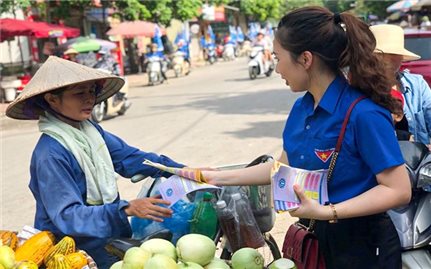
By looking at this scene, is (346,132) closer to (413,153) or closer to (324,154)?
(324,154)

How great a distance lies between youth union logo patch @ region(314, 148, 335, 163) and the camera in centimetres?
192

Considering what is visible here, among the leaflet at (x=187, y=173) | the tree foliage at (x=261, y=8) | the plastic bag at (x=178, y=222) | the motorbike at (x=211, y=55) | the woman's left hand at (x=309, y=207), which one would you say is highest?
the woman's left hand at (x=309, y=207)

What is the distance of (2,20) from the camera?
15797 mm

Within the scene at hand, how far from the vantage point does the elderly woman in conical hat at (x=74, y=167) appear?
7.57 ft

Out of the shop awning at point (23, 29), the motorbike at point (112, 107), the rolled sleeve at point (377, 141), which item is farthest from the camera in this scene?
the shop awning at point (23, 29)

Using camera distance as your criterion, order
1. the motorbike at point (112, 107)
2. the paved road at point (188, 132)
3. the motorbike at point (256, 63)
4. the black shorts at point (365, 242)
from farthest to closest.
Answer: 1. the motorbike at point (256, 63)
2. the motorbike at point (112, 107)
3. the paved road at point (188, 132)
4. the black shorts at point (365, 242)

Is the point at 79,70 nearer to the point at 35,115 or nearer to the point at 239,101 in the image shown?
the point at 35,115

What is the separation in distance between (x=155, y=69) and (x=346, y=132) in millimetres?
17982

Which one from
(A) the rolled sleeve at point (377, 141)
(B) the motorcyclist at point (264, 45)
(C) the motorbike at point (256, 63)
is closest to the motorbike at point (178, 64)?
(B) the motorcyclist at point (264, 45)

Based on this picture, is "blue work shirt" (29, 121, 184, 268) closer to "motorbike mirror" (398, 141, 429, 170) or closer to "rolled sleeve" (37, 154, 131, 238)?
"rolled sleeve" (37, 154, 131, 238)

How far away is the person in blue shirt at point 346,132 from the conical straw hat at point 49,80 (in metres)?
1.01

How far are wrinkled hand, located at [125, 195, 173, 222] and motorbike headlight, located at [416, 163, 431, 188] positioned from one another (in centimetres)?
109

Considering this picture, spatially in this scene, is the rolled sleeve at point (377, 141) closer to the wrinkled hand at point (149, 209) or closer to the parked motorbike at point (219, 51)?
the wrinkled hand at point (149, 209)

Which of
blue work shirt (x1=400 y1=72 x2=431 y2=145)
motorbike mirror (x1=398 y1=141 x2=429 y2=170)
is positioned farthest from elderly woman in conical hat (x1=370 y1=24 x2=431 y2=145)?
motorbike mirror (x1=398 y1=141 x2=429 y2=170)
